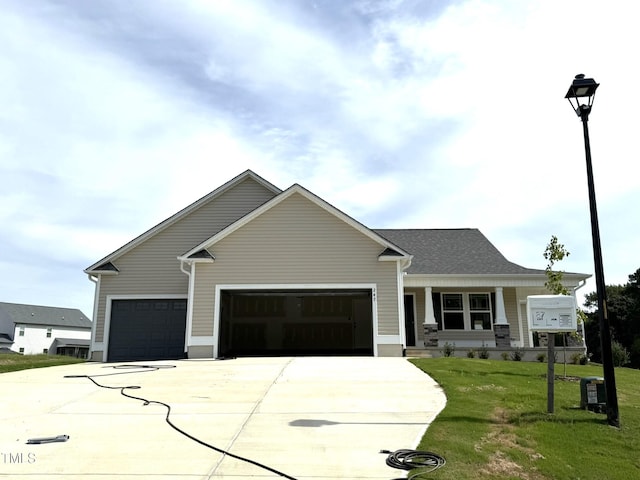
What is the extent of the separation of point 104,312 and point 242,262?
6243 millimetres

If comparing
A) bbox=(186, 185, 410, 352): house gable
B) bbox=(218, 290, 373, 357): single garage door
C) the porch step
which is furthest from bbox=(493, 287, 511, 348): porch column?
bbox=(218, 290, 373, 357): single garage door

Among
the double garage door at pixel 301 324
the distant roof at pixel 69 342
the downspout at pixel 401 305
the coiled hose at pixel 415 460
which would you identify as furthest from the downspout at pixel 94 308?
the distant roof at pixel 69 342

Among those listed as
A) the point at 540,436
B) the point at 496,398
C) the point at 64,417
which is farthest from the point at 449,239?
the point at 64,417

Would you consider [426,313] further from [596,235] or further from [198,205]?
[596,235]

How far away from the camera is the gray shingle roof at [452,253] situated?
19.8 metres

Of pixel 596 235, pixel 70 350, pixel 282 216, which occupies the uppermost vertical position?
pixel 282 216

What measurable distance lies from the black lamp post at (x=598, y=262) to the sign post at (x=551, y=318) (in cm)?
42

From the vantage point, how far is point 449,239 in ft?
77.5

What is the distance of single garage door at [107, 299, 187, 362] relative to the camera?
18.5m

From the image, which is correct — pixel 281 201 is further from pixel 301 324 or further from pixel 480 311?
pixel 301 324

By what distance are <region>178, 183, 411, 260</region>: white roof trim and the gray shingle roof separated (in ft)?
12.1

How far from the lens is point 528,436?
6.28 meters

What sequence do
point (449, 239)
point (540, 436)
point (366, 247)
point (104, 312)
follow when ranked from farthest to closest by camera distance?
point (449, 239)
point (104, 312)
point (366, 247)
point (540, 436)

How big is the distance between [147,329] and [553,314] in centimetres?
1545
